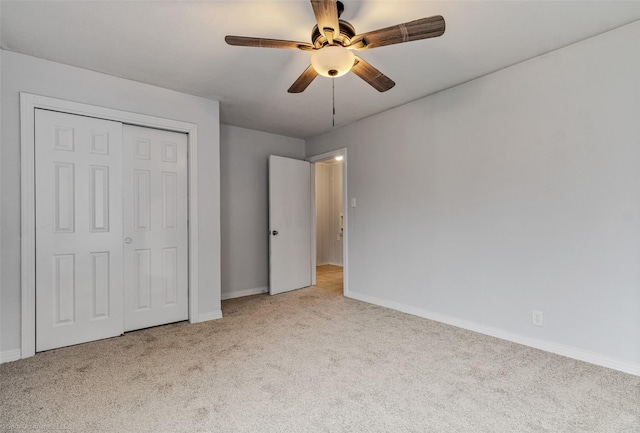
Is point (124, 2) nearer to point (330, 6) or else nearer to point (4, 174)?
point (330, 6)

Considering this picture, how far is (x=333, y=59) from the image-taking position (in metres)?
1.89

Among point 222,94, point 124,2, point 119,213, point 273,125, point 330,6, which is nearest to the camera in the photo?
point 330,6

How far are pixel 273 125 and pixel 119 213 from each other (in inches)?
91.9

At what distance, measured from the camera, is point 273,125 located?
176 inches

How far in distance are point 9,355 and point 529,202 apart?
4432mm

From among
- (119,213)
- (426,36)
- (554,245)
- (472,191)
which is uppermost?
(426,36)

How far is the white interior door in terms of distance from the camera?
15.1 feet

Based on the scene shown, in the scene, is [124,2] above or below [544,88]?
above

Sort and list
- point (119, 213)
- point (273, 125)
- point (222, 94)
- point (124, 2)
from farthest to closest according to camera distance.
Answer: point (273, 125) < point (222, 94) < point (119, 213) < point (124, 2)

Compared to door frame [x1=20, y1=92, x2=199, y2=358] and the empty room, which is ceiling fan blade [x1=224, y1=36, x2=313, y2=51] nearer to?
the empty room

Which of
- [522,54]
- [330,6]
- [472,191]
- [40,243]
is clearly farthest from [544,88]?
[40,243]

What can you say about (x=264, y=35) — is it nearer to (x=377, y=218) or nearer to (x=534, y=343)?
(x=377, y=218)

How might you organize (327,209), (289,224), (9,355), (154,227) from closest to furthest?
(9,355) → (154,227) → (289,224) → (327,209)

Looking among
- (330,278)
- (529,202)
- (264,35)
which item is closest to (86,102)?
(264,35)
